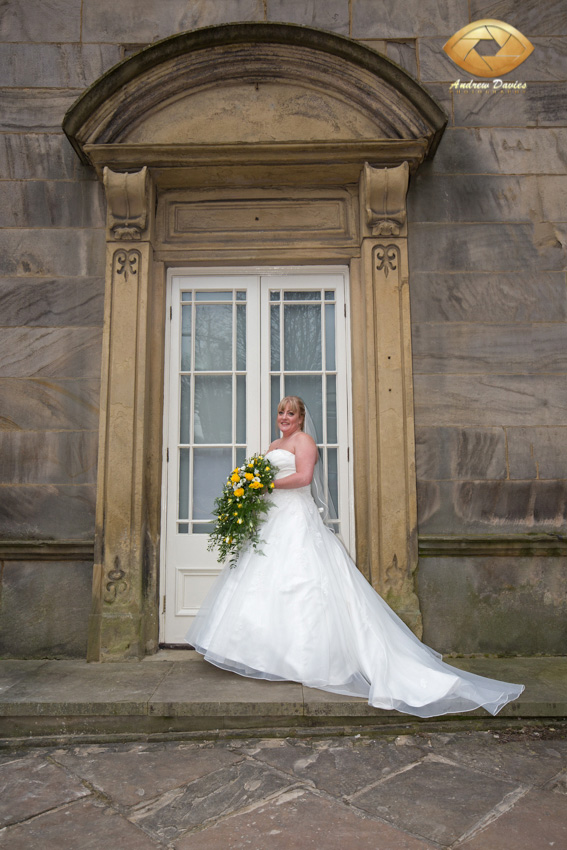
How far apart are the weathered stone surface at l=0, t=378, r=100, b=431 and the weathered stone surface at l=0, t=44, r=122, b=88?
2.45 m

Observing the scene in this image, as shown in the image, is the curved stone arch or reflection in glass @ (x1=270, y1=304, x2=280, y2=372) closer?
the curved stone arch

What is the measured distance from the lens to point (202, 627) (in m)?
3.87

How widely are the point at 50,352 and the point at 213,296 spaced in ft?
4.50

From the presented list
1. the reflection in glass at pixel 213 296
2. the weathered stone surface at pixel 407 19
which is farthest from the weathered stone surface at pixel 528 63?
the reflection in glass at pixel 213 296

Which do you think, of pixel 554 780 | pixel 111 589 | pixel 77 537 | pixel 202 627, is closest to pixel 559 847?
pixel 554 780

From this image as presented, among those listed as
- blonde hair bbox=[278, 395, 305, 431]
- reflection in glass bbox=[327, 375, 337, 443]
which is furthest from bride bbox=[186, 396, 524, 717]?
reflection in glass bbox=[327, 375, 337, 443]

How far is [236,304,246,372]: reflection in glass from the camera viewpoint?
491 centimetres

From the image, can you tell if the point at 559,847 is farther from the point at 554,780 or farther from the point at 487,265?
the point at 487,265

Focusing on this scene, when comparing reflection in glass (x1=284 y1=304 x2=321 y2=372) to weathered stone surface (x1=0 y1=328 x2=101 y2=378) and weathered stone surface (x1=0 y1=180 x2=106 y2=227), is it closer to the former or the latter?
weathered stone surface (x1=0 y1=328 x2=101 y2=378)

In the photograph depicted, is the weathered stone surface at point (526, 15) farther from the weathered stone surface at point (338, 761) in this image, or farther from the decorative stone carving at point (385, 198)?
the weathered stone surface at point (338, 761)

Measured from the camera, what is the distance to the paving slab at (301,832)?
86.9 inches

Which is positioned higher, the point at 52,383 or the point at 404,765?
the point at 52,383

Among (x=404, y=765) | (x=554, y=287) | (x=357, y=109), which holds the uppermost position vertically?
(x=357, y=109)

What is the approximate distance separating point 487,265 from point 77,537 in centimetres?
380
